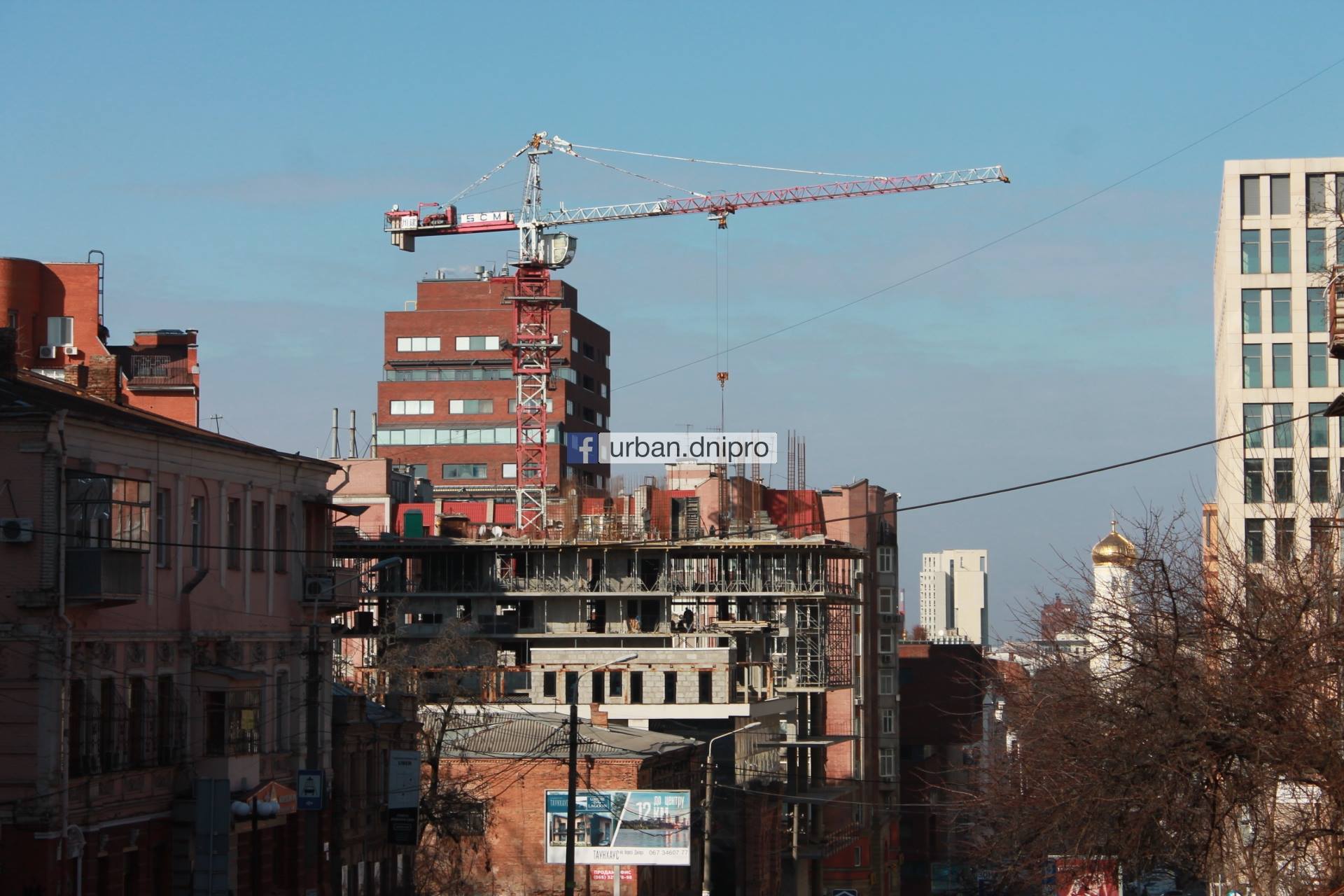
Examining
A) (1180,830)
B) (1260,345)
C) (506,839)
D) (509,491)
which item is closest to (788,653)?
(1260,345)

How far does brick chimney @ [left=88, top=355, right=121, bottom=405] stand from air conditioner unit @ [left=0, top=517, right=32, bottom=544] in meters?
15.6

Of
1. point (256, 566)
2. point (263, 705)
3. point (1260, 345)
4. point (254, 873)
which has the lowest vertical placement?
point (254, 873)

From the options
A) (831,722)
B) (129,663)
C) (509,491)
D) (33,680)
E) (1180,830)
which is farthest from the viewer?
(509,491)

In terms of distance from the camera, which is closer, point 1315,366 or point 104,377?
point 104,377

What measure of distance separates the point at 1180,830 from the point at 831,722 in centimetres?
9265

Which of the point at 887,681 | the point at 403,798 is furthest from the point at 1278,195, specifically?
the point at 403,798

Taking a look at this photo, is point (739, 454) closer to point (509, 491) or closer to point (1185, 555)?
point (509, 491)

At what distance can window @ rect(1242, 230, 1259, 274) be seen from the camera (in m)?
106

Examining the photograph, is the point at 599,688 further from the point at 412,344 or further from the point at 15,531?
the point at 412,344

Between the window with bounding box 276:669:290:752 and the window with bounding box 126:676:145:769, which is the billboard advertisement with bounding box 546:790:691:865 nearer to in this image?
the window with bounding box 276:669:290:752

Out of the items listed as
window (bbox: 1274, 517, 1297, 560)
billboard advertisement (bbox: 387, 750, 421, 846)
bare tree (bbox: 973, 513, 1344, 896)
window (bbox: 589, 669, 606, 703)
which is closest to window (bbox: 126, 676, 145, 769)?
billboard advertisement (bbox: 387, 750, 421, 846)

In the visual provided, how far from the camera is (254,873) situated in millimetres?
43969

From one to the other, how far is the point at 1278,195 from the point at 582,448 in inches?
1838

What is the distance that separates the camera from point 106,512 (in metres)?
38.8
